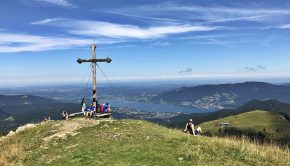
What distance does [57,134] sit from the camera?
25.7m

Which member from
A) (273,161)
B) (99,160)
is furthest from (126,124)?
(273,161)

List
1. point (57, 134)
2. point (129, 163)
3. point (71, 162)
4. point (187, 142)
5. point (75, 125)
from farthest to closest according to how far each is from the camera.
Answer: point (75, 125) → point (57, 134) → point (187, 142) → point (71, 162) → point (129, 163)

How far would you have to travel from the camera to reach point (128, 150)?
63.8ft

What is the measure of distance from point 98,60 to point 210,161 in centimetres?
2104

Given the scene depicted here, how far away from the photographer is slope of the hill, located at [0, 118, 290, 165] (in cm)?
1772

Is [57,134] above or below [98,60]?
below

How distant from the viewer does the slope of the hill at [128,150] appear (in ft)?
58.1

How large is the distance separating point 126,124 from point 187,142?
7.17m

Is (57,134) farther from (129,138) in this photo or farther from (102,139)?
(129,138)

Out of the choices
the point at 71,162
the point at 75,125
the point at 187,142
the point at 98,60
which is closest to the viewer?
the point at 71,162

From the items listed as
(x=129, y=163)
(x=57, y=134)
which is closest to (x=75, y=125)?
(x=57, y=134)

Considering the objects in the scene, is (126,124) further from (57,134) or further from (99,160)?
(99,160)

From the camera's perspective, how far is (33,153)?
846 inches

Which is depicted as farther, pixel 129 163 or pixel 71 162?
pixel 71 162
